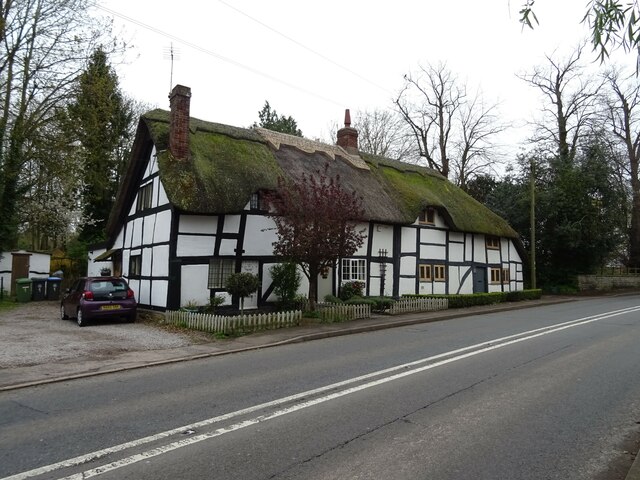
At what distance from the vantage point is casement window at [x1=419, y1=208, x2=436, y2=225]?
2502 cm

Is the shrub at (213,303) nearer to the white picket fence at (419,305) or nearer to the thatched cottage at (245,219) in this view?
the thatched cottage at (245,219)

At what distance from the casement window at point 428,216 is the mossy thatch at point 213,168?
9003 mm

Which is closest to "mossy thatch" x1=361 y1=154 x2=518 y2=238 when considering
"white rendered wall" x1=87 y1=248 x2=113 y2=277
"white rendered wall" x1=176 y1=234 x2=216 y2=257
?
"white rendered wall" x1=176 y1=234 x2=216 y2=257

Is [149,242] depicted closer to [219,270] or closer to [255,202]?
[219,270]

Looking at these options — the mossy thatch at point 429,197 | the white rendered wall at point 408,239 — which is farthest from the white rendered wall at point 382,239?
the mossy thatch at point 429,197

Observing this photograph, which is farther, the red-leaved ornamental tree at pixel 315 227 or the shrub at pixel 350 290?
the shrub at pixel 350 290

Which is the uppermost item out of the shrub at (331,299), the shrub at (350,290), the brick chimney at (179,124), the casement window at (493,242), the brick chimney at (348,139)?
the brick chimney at (348,139)

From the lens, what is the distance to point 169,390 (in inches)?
282

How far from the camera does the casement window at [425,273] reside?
24.8m

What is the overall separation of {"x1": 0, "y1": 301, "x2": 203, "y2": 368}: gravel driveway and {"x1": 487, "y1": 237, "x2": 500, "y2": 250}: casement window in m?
21.6

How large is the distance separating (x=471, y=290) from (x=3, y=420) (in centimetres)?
2513

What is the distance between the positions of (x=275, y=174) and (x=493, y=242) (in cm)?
1676

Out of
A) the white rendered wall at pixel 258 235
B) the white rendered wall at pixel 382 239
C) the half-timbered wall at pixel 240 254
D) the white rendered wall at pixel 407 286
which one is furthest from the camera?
A: the white rendered wall at pixel 407 286

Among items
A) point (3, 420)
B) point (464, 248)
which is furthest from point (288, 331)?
point (464, 248)
